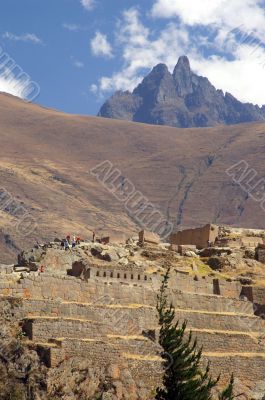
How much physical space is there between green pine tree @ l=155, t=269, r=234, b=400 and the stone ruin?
3.13 feet

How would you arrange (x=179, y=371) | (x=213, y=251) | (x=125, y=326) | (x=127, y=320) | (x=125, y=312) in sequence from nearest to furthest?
(x=179, y=371), (x=125, y=326), (x=127, y=320), (x=125, y=312), (x=213, y=251)

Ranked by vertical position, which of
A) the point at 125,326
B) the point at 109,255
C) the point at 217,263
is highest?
the point at 217,263

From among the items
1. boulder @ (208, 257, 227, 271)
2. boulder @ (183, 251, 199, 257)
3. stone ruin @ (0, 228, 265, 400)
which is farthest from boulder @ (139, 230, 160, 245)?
stone ruin @ (0, 228, 265, 400)

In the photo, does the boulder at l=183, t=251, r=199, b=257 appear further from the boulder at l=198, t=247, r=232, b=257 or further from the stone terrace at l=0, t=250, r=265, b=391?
the stone terrace at l=0, t=250, r=265, b=391

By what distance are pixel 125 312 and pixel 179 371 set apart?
5781 mm

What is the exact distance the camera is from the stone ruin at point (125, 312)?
135 feet

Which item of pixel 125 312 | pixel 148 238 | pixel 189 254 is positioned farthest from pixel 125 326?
pixel 148 238

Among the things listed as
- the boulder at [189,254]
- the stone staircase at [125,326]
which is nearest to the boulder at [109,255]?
the stone staircase at [125,326]

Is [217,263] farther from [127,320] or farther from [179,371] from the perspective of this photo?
[179,371]

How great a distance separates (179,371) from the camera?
133ft

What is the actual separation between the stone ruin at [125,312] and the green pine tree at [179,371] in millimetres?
953

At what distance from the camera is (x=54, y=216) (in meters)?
160

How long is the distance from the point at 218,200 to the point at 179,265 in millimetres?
139600

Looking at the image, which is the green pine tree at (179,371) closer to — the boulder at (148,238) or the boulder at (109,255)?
the boulder at (109,255)
